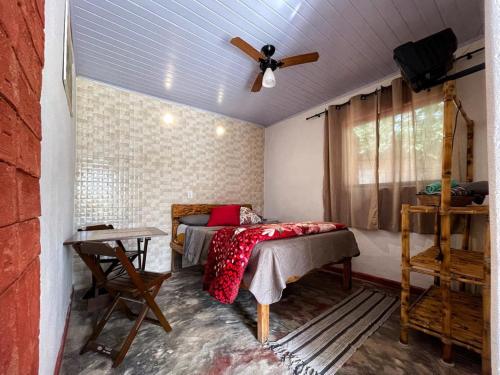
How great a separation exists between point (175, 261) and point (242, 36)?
2833 millimetres

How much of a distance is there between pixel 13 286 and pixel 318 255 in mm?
1973

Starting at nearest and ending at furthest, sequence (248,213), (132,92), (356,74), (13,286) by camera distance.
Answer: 1. (13,286)
2. (356,74)
3. (132,92)
4. (248,213)

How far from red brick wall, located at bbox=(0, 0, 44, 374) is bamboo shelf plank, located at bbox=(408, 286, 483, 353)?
1992 millimetres

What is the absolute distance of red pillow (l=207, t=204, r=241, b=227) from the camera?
302 centimetres

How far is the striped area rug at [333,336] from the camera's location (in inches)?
53.9

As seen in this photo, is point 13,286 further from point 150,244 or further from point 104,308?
point 150,244

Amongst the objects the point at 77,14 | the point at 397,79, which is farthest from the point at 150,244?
the point at 397,79

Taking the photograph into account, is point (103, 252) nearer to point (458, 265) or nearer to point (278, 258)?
point (278, 258)

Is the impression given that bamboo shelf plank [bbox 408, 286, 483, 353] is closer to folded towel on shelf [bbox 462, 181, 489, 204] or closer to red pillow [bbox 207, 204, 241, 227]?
folded towel on shelf [bbox 462, 181, 489, 204]

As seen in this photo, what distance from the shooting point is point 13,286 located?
416mm

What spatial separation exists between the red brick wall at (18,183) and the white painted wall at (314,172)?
9.69 feet

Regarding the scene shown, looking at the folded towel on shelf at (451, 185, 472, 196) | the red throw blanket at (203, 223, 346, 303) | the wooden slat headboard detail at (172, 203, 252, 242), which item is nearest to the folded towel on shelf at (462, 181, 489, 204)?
the folded towel on shelf at (451, 185, 472, 196)

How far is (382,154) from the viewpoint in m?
2.60

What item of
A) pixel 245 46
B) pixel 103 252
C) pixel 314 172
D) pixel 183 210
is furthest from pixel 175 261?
pixel 245 46
